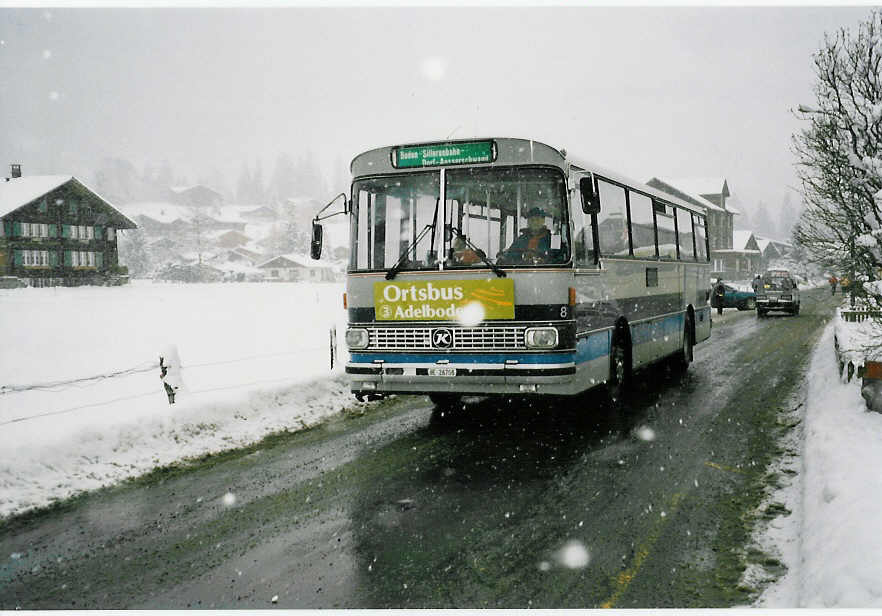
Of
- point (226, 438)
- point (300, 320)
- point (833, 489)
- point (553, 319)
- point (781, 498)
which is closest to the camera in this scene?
point (833, 489)

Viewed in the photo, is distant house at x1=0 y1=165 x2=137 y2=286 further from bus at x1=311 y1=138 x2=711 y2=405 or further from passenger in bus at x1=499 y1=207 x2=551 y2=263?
passenger in bus at x1=499 y1=207 x2=551 y2=263

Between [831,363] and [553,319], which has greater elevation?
[553,319]

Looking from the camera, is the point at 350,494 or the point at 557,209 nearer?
the point at 350,494

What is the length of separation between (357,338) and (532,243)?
2.38 m

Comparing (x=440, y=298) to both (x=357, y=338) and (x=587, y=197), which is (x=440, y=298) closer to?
(x=357, y=338)

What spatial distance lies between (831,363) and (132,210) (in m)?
165

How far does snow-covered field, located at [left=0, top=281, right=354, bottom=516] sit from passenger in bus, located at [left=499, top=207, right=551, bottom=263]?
12.3 feet

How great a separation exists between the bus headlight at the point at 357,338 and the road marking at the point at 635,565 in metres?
4.02

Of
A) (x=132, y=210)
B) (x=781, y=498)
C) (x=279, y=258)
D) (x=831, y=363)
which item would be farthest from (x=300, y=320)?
(x=132, y=210)

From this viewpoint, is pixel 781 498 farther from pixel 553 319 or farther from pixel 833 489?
pixel 553 319

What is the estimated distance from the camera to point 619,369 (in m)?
9.90

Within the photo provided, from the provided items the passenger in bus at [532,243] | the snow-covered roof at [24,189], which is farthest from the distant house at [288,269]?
the passenger in bus at [532,243]

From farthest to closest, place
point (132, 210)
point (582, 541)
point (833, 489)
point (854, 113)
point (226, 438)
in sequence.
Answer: point (132, 210) < point (854, 113) < point (226, 438) < point (833, 489) < point (582, 541)

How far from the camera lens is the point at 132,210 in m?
157
